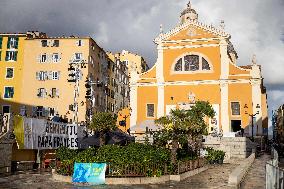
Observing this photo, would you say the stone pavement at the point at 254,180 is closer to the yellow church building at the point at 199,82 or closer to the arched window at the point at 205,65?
the yellow church building at the point at 199,82

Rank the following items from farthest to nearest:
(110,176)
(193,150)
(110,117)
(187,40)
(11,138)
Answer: (187,40) → (193,150) → (110,117) → (11,138) → (110,176)

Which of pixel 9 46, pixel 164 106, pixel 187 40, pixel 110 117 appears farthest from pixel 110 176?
pixel 9 46

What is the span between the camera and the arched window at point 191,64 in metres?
48.9

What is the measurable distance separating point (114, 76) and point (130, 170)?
179 ft

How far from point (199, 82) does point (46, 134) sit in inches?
1019

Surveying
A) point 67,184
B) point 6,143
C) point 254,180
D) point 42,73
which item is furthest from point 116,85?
point 67,184

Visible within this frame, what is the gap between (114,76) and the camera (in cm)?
7306

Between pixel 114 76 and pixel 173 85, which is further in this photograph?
pixel 114 76

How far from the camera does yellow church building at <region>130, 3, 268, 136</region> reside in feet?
152

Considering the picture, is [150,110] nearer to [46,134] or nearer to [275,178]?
[46,134]

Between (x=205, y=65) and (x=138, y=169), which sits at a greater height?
(x=205, y=65)

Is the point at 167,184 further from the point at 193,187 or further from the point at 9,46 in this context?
the point at 9,46

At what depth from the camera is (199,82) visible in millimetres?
48344

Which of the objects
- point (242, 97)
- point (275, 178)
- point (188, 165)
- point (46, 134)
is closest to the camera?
point (275, 178)
